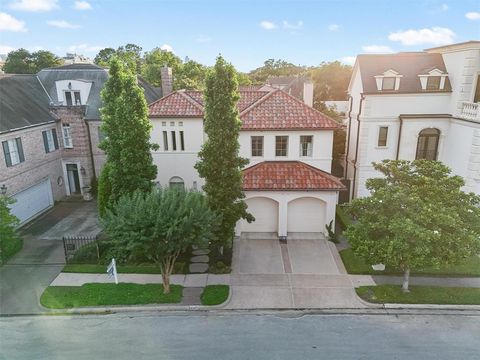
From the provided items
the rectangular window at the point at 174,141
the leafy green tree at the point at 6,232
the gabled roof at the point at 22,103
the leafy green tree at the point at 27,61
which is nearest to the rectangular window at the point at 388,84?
the rectangular window at the point at 174,141

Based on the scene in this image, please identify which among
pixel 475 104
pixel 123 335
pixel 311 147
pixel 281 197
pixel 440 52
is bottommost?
pixel 123 335

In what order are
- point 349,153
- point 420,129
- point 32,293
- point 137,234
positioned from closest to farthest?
point 137,234
point 32,293
point 420,129
point 349,153

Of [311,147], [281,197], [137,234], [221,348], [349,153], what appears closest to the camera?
[221,348]

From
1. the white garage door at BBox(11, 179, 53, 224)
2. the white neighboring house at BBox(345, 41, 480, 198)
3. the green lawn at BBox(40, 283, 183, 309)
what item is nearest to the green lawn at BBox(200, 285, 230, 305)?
the green lawn at BBox(40, 283, 183, 309)

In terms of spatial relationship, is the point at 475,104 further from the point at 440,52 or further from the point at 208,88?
the point at 208,88

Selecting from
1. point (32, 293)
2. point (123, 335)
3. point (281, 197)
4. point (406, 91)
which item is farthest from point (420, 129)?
point (32, 293)

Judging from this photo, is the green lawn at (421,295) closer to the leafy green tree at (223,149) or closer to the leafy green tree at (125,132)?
the leafy green tree at (223,149)

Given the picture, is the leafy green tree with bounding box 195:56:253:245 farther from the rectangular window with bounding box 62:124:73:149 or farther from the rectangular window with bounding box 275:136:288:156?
the rectangular window with bounding box 62:124:73:149
